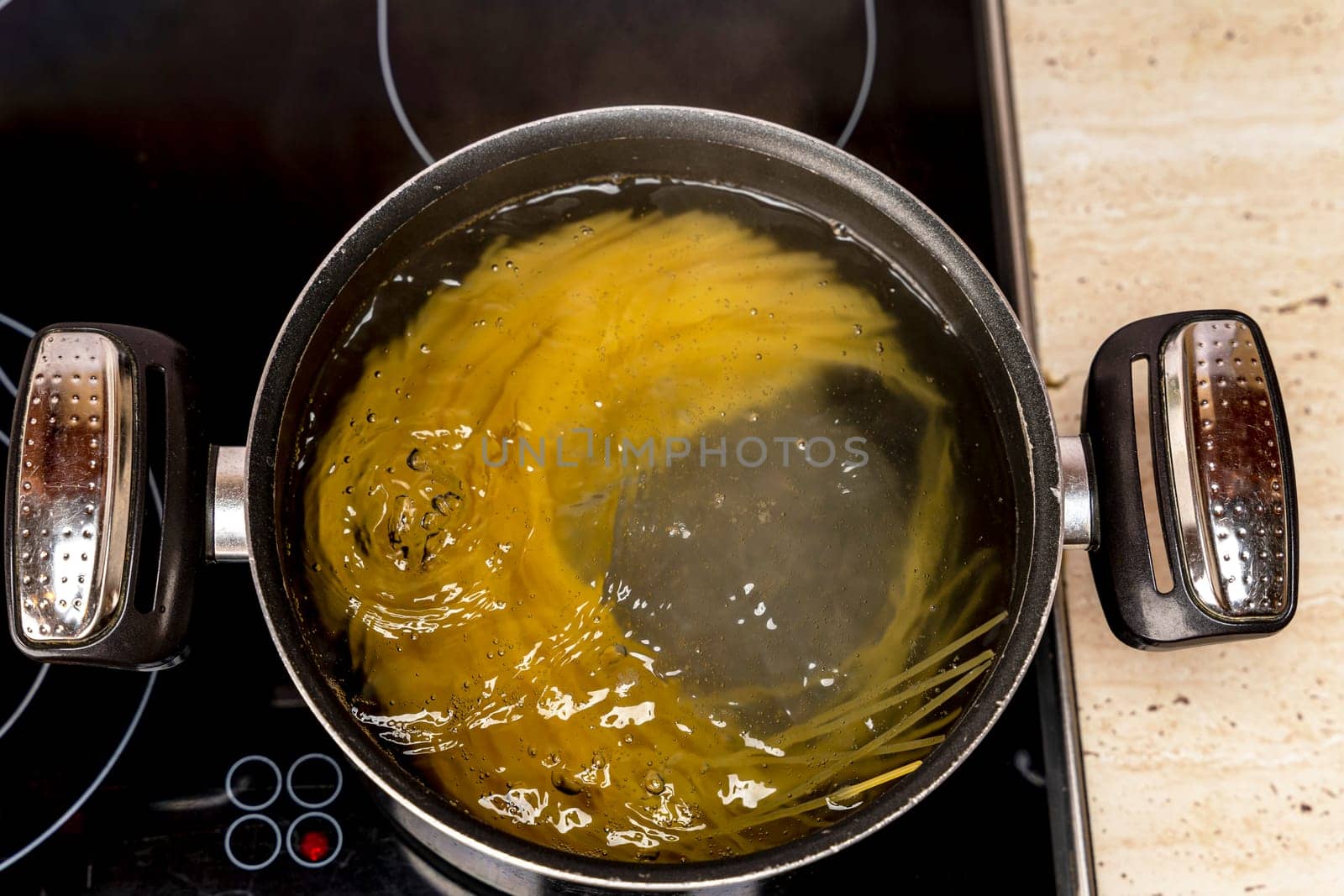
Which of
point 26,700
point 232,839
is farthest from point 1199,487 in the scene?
point 26,700

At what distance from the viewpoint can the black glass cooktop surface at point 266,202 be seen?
0.80 metres

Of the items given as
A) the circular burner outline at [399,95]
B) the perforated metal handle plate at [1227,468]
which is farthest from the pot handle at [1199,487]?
the circular burner outline at [399,95]

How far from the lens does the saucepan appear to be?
667 millimetres

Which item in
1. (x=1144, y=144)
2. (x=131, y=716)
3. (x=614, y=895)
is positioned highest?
(x=1144, y=144)

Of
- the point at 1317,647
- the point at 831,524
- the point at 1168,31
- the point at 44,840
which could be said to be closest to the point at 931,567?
the point at 831,524

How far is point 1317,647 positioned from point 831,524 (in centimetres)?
51

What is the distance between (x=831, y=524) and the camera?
33.2 inches

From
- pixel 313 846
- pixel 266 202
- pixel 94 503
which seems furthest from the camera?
pixel 266 202

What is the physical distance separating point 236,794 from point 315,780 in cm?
7

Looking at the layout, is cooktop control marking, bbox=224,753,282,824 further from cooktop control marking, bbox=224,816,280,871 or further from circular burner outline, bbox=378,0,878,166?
circular burner outline, bbox=378,0,878,166

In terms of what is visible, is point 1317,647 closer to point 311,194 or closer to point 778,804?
point 778,804

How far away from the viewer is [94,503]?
66 centimetres

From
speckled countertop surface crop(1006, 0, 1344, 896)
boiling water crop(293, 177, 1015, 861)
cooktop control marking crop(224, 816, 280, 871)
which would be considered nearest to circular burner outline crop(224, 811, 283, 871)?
cooktop control marking crop(224, 816, 280, 871)

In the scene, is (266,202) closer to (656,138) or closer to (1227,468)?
(656,138)
